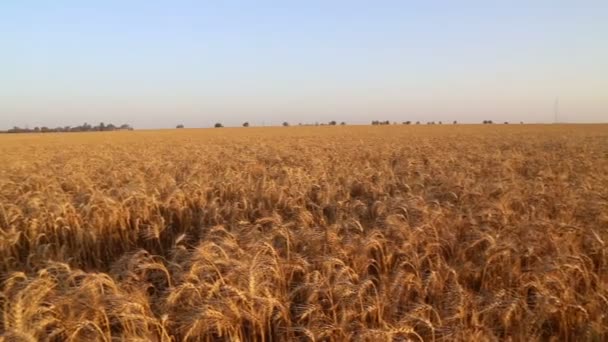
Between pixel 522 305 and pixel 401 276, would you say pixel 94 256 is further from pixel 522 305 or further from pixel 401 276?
pixel 522 305

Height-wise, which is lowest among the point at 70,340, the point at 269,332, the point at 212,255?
the point at 269,332

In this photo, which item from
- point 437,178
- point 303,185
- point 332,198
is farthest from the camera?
point 437,178

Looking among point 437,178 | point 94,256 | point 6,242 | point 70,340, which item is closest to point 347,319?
point 70,340

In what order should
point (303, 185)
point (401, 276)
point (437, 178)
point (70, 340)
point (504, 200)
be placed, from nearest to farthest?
point (70, 340), point (401, 276), point (504, 200), point (303, 185), point (437, 178)

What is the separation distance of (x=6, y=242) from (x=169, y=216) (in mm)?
1739

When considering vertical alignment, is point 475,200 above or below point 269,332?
above

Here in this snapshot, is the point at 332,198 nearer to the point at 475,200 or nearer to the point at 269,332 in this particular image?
the point at 475,200

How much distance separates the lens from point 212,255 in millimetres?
2885

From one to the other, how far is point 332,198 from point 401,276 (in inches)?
110

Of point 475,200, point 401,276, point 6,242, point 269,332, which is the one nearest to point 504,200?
point 475,200

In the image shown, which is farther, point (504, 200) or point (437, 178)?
point (437, 178)

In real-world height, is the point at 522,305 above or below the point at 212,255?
below

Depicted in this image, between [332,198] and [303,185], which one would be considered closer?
[332,198]

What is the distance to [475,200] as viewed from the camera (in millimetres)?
5168
